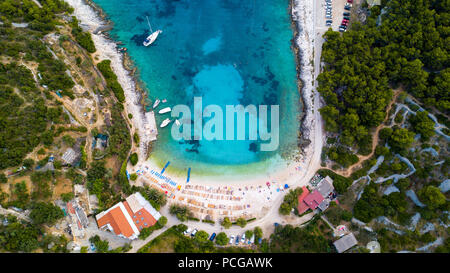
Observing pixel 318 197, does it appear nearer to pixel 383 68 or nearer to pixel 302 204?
pixel 302 204

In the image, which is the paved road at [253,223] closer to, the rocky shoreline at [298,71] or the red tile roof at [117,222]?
the red tile roof at [117,222]

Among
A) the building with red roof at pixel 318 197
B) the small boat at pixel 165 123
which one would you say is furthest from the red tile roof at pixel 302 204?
the small boat at pixel 165 123

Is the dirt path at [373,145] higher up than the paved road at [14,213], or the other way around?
the dirt path at [373,145]

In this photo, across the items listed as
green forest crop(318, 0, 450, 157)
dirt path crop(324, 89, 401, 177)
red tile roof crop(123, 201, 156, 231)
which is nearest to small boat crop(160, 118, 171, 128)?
red tile roof crop(123, 201, 156, 231)

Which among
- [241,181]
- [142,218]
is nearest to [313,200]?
[241,181]

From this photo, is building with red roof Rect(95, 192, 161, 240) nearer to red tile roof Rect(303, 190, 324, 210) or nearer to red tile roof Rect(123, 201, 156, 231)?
red tile roof Rect(123, 201, 156, 231)

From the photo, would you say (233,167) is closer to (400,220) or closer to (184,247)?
(184,247)
